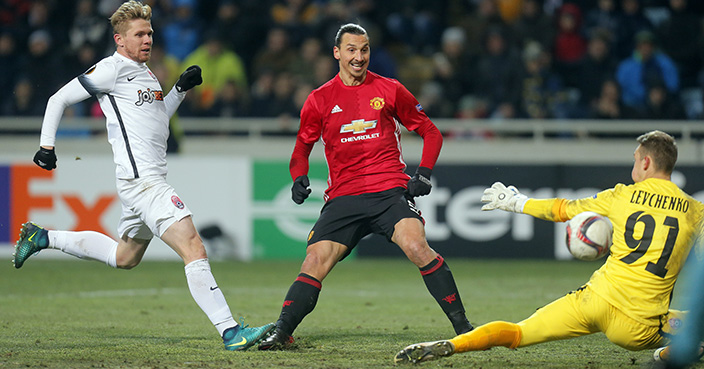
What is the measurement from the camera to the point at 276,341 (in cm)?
619

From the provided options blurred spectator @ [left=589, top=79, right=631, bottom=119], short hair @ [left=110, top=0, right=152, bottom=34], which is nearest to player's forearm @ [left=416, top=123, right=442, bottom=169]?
short hair @ [left=110, top=0, right=152, bottom=34]

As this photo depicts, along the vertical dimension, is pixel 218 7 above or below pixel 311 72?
above

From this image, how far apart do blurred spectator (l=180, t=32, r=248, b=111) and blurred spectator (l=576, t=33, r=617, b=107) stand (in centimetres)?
522

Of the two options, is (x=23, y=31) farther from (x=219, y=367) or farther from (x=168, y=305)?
(x=219, y=367)

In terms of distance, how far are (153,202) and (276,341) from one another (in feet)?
3.95

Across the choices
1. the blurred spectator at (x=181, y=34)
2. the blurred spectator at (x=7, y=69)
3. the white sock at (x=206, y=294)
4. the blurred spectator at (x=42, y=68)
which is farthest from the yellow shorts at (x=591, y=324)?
the blurred spectator at (x=7, y=69)

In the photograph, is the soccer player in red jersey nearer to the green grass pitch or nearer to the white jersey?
the green grass pitch

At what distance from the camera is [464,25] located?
1527 cm

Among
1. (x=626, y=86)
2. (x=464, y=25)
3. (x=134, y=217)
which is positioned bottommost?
(x=134, y=217)

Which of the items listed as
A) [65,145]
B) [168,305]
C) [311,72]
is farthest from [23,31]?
[168,305]

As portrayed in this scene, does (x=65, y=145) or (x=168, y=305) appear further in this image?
(x=65, y=145)

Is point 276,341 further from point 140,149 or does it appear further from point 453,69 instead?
point 453,69

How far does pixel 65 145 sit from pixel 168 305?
6.10 meters

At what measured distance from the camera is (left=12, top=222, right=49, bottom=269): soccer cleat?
698 centimetres
